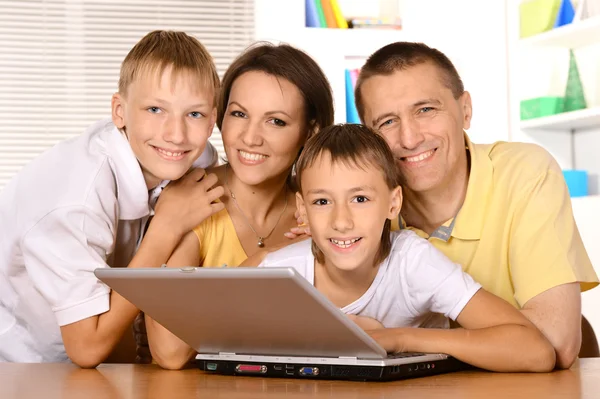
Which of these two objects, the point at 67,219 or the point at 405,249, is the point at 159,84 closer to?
the point at 67,219

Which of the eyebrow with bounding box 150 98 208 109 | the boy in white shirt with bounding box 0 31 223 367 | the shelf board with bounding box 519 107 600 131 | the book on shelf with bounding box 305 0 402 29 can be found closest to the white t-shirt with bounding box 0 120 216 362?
the boy in white shirt with bounding box 0 31 223 367

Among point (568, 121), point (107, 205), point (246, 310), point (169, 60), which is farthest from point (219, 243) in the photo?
point (568, 121)

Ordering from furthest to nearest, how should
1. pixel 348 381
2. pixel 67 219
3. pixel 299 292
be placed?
pixel 67 219, pixel 348 381, pixel 299 292

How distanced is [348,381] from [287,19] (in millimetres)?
3413

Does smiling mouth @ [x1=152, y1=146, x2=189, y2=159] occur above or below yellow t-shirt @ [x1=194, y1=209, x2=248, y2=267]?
above

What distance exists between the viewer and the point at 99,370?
149 cm

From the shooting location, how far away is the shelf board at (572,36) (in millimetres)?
3746

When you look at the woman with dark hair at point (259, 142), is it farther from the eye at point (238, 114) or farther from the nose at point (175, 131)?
the nose at point (175, 131)

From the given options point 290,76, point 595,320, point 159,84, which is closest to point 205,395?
point 159,84

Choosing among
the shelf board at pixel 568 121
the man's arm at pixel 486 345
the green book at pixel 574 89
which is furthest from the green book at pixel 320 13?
the man's arm at pixel 486 345

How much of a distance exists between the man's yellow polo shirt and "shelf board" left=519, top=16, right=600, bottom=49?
83.5 inches

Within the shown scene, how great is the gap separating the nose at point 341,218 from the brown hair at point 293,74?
1.64 ft

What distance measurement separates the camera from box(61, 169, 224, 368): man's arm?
5.15 ft

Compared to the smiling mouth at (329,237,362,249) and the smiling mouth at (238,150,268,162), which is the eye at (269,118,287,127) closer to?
the smiling mouth at (238,150,268,162)
